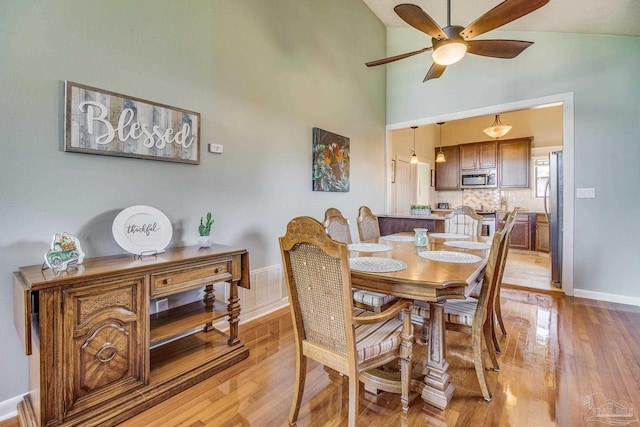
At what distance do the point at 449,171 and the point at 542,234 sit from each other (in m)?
2.39

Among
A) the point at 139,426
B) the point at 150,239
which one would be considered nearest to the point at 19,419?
the point at 139,426

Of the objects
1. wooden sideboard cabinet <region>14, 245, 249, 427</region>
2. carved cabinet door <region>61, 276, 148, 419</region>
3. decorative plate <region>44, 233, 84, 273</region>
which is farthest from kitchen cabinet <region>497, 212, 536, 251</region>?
decorative plate <region>44, 233, 84, 273</region>

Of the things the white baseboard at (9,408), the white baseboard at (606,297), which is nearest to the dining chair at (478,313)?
the white baseboard at (9,408)

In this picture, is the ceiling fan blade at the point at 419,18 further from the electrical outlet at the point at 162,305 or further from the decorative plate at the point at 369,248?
the electrical outlet at the point at 162,305

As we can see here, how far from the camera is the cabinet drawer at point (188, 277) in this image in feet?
5.39

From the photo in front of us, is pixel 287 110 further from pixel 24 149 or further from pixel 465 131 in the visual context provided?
pixel 465 131

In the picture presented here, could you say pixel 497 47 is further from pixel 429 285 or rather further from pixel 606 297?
pixel 606 297

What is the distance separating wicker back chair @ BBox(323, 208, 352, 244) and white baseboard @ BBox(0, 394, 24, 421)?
217 cm

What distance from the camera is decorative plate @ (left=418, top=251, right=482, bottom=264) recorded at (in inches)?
70.1

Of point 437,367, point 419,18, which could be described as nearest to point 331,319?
point 437,367

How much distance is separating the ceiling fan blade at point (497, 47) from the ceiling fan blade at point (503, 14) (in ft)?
0.48

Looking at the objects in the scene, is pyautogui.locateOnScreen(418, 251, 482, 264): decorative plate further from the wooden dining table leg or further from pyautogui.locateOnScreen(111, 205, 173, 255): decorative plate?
pyautogui.locateOnScreen(111, 205, 173, 255): decorative plate

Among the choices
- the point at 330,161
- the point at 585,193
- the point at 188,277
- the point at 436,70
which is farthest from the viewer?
the point at 330,161

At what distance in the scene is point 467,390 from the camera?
170 centimetres
